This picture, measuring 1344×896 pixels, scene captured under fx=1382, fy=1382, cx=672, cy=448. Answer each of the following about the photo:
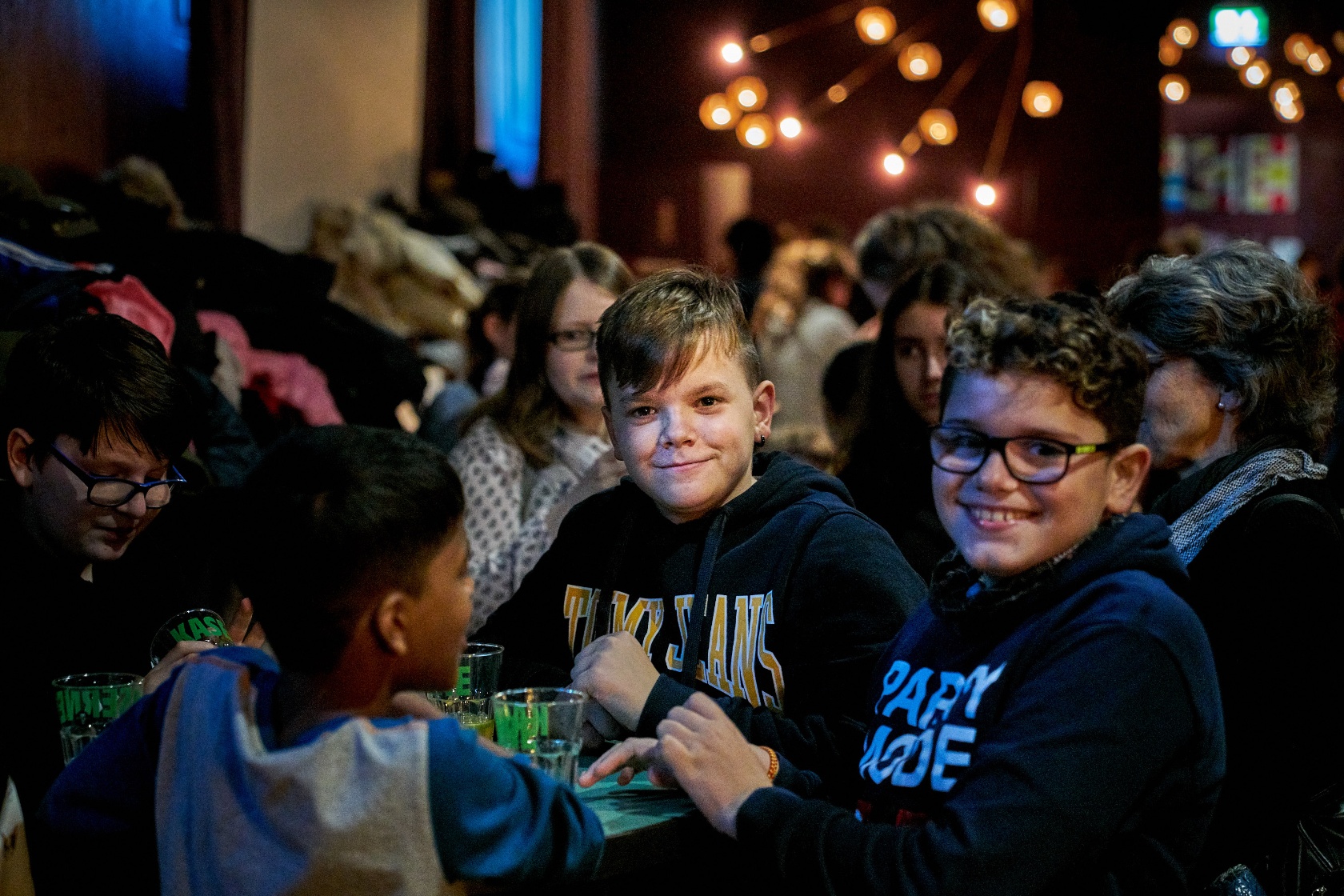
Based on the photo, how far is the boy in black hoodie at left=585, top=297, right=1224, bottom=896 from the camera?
1.59 metres

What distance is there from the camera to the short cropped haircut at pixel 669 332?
2312 millimetres

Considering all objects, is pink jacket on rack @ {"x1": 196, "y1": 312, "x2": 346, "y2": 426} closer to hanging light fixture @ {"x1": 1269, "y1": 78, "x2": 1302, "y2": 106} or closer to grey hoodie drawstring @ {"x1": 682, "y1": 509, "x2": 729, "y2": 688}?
grey hoodie drawstring @ {"x1": 682, "y1": 509, "x2": 729, "y2": 688}

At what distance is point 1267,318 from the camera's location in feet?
7.91

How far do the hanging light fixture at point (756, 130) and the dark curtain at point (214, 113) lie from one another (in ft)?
19.5

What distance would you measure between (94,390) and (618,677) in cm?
101

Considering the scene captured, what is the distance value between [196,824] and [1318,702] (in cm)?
160

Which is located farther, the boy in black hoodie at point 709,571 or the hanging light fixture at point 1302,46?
the hanging light fixture at point 1302,46

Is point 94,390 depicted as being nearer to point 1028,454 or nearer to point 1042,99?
point 1028,454

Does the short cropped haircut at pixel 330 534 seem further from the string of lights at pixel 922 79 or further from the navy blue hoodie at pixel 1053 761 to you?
the string of lights at pixel 922 79

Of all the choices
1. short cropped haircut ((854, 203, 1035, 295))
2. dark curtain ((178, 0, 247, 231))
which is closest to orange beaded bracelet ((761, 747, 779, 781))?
short cropped haircut ((854, 203, 1035, 295))

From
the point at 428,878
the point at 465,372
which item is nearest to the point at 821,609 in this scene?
the point at 428,878

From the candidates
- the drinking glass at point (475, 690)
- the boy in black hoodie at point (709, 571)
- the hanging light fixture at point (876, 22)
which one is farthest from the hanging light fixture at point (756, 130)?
the drinking glass at point (475, 690)

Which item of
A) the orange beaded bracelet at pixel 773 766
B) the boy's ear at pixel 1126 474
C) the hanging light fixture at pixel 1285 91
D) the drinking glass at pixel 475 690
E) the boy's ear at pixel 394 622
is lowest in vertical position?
the orange beaded bracelet at pixel 773 766

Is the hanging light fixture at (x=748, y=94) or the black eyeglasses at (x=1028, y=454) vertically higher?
the hanging light fixture at (x=748, y=94)
